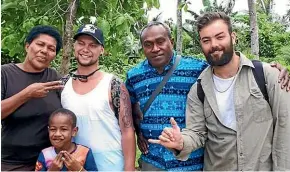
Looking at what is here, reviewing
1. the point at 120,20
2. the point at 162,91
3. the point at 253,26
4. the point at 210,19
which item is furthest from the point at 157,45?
the point at 253,26

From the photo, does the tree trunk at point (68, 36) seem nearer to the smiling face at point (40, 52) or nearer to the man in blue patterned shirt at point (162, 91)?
the smiling face at point (40, 52)

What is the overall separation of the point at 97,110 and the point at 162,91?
53cm

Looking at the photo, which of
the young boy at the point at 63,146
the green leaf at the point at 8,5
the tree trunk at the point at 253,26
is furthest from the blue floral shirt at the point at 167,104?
the tree trunk at the point at 253,26

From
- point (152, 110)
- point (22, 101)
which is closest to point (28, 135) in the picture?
point (22, 101)

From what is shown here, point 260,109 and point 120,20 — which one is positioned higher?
point 120,20

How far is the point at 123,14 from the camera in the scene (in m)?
3.83

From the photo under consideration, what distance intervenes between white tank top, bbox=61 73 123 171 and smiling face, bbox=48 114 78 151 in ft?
0.31

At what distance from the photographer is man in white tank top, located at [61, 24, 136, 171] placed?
3.01 m

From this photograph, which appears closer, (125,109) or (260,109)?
(260,109)

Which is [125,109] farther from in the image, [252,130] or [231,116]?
[252,130]

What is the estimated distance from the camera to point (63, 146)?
3.01 m

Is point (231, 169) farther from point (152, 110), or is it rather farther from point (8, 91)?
point (8, 91)

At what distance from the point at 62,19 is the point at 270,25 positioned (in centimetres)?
2265

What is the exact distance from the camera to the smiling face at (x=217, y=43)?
287cm
